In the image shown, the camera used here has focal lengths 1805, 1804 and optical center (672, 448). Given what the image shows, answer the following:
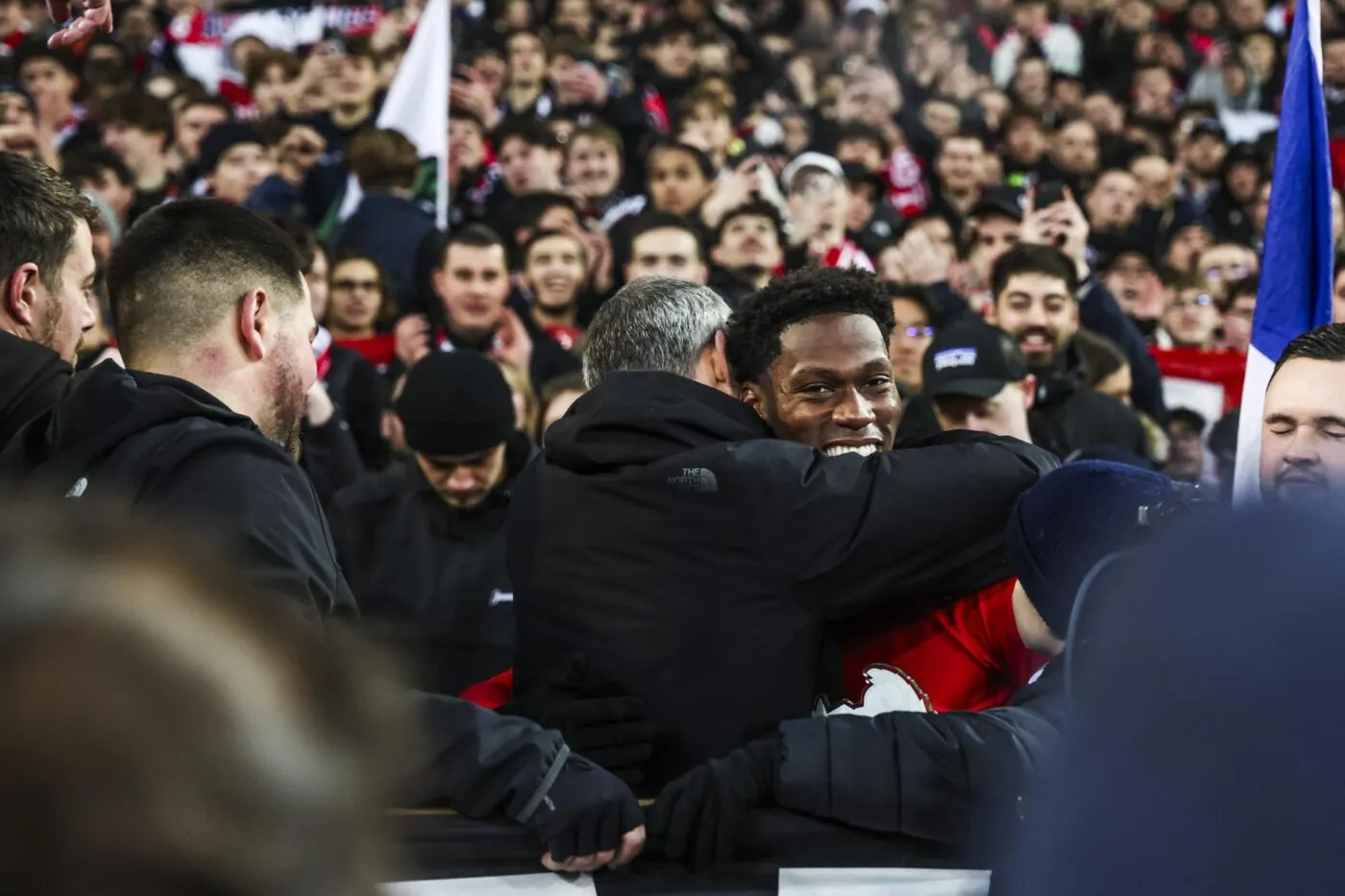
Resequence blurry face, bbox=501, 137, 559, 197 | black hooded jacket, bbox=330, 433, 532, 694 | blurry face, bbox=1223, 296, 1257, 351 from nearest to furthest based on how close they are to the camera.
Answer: black hooded jacket, bbox=330, 433, 532, 694 < blurry face, bbox=1223, 296, 1257, 351 < blurry face, bbox=501, 137, 559, 197

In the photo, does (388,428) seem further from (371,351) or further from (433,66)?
(433,66)

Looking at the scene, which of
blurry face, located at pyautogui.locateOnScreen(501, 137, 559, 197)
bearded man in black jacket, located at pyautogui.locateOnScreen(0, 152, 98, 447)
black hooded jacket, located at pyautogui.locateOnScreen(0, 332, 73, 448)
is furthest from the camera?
blurry face, located at pyautogui.locateOnScreen(501, 137, 559, 197)

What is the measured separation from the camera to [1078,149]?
1304 cm

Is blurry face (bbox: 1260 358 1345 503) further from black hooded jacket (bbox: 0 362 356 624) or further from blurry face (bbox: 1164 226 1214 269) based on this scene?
blurry face (bbox: 1164 226 1214 269)

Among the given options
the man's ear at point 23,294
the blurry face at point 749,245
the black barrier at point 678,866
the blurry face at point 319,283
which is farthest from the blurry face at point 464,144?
the black barrier at point 678,866

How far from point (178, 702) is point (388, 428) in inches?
244

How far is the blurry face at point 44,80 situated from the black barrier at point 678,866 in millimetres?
9677

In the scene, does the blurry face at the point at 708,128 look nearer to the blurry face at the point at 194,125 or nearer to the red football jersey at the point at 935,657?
the blurry face at the point at 194,125

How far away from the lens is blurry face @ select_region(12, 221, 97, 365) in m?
4.02

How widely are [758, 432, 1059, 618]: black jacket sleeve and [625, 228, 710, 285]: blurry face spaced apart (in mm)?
4573

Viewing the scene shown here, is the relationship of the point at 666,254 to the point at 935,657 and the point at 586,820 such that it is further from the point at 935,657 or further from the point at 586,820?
the point at 586,820

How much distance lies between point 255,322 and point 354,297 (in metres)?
4.79

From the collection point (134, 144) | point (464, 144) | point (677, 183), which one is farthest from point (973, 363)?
point (134, 144)

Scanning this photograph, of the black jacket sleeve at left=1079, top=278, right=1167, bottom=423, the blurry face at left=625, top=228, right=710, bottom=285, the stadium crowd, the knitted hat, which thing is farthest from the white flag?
the black jacket sleeve at left=1079, top=278, right=1167, bottom=423
